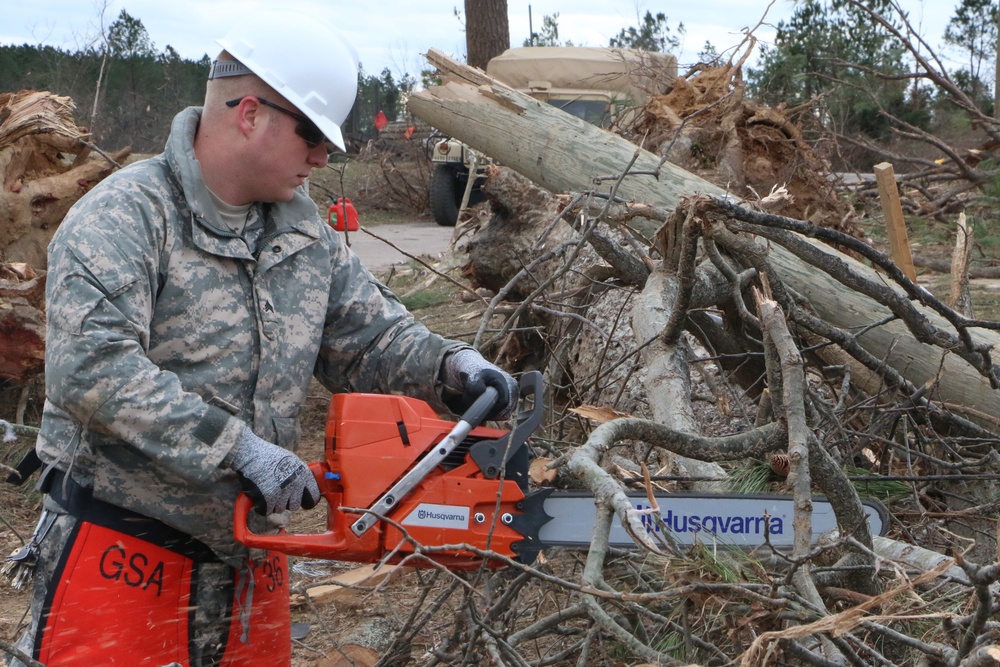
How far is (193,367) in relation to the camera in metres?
2.32

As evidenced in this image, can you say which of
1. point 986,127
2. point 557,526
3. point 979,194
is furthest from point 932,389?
point 979,194

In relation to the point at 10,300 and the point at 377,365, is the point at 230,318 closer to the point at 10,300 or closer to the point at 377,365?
the point at 377,365

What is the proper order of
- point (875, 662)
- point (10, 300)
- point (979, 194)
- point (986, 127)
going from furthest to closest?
point (979, 194)
point (986, 127)
point (10, 300)
point (875, 662)

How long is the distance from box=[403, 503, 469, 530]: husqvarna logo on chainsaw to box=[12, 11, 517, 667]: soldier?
9.3 inches

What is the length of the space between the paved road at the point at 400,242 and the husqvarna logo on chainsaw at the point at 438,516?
8865 mm

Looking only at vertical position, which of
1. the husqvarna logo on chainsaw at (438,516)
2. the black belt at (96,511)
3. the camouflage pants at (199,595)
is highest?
the husqvarna logo on chainsaw at (438,516)

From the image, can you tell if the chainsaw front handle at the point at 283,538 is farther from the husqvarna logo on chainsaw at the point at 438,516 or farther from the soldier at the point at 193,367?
the husqvarna logo on chainsaw at the point at 438,516

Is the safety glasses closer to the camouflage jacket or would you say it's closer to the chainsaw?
the camouflage jacket

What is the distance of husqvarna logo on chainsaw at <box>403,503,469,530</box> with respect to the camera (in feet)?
7.47

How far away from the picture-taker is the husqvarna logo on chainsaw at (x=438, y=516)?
2277 mm

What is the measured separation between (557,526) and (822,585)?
629mm

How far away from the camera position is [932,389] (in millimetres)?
3502

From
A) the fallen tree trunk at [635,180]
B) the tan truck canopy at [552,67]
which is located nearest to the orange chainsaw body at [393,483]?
the fallen tree trunk at [635,180]

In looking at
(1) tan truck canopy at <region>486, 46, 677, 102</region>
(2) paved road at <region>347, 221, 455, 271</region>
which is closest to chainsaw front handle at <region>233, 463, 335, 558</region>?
(2) paved road at <region>347, 221, 455, 271</region>
